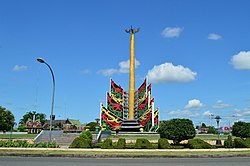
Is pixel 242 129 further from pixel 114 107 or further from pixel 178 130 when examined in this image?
pixel 114 107

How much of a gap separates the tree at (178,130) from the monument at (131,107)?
109 ft

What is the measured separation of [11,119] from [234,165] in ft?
199

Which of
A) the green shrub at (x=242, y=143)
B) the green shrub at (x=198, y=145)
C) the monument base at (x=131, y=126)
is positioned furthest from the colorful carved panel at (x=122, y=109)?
the green shrub at (x=198, y=145)

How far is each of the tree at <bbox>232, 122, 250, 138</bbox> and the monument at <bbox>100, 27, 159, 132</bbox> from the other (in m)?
32.6

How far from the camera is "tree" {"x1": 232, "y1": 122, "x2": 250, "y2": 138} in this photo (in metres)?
31.8

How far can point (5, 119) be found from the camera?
6212cm

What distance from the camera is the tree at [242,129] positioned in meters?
31.8

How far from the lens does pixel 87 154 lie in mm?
17438

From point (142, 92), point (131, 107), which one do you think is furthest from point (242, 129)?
point (142, 92)

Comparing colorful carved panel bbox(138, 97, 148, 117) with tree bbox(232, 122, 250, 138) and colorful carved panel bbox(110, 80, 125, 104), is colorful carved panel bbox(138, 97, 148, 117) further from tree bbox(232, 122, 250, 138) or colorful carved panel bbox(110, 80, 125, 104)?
tree bbox(232, 122, 250, 138)

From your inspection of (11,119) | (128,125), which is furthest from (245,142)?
(11,119)

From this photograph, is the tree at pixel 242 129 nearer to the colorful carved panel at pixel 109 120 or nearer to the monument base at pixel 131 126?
the monument base at pixel 131 126

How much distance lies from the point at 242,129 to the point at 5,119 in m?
50.3

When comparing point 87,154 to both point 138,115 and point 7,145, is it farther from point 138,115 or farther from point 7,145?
point 138,115
